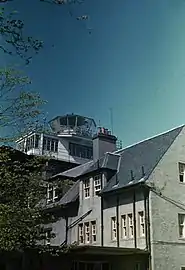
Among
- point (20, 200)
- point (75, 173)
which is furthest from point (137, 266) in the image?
point (75, 173)

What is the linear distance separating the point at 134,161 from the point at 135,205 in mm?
3819

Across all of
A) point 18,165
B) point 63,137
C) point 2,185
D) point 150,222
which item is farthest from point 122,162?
point 63,137

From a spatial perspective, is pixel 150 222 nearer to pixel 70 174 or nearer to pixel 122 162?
pixel 122 162

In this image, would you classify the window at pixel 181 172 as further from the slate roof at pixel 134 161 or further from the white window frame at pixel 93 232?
the white window frame at pixel 93 232

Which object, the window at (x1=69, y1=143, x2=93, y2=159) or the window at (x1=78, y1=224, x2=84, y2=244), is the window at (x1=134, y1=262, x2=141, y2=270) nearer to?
the window at (x1=78, y1=224, x2=84, y2=244)

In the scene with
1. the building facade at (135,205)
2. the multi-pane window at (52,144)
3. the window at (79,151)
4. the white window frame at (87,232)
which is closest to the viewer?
the building facade at (135,205)

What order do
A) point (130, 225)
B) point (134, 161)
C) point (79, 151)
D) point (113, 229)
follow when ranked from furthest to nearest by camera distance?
point (79, 151) < point (134, 161) < point (113, 229) < point (130, 225)

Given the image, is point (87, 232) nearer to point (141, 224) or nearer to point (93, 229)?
point (93, 229)

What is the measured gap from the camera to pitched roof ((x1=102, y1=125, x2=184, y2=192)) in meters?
25.3

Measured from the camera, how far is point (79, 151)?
191 feet

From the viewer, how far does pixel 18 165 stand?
1886 cm

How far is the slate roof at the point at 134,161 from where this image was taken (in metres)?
25.5

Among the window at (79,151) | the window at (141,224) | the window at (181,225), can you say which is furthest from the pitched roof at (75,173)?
the window at (79,151)

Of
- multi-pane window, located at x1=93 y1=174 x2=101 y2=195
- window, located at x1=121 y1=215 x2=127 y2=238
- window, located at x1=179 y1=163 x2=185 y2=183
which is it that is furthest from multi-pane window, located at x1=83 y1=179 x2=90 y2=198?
window, located at x1=179 y1=163 x2=185 y2=183
